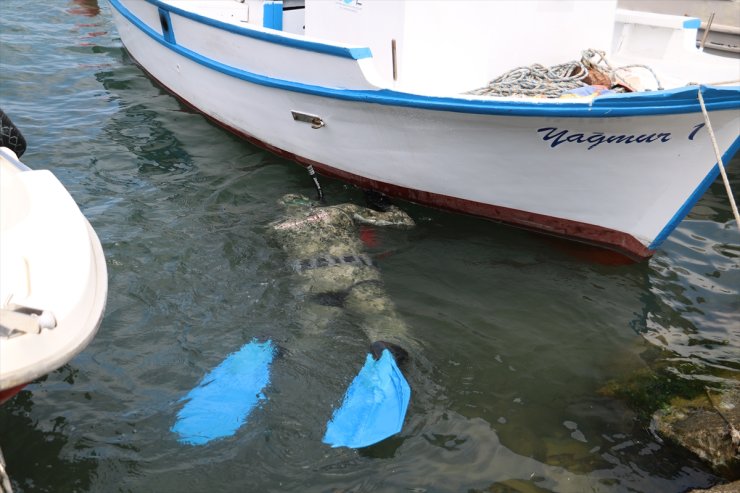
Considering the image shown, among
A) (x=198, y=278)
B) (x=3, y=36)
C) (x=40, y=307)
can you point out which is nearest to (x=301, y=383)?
(x=198, y=278)

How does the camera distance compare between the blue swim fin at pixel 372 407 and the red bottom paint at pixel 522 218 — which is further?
the red bottom paint at pixel 522 218

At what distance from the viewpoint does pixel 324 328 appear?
169 inches

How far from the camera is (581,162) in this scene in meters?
4.76

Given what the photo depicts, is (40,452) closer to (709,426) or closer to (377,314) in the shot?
(377,314)

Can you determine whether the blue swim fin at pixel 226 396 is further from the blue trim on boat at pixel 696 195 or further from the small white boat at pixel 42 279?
the blue trim on boat at pixel 696 195

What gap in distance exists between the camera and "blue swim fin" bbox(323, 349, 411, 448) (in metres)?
3.44

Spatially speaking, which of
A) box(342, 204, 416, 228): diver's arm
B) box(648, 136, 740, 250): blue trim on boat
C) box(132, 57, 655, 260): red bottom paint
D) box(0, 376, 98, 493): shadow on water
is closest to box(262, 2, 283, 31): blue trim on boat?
box(132, 57, 655, 260): red bottom paint

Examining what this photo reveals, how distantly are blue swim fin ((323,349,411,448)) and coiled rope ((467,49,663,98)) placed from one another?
252 centimetres

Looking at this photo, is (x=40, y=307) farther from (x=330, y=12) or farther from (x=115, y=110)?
(x=115, y=110)

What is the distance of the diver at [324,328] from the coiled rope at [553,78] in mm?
1369

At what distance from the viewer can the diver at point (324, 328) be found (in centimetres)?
350

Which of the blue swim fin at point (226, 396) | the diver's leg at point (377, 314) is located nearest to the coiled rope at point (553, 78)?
the diver's leg at point (377, 314)

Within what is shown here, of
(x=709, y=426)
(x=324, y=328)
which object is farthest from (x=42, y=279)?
(x=709, y=426)

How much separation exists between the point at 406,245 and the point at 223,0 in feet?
14.3
